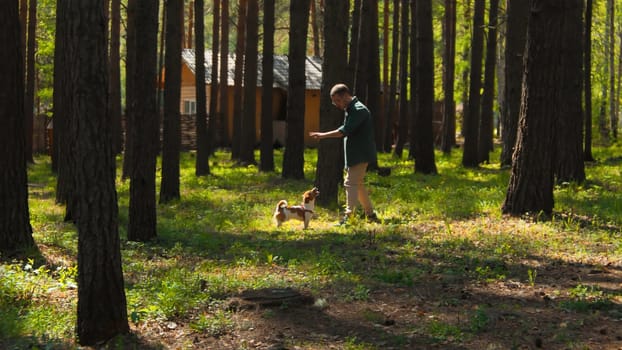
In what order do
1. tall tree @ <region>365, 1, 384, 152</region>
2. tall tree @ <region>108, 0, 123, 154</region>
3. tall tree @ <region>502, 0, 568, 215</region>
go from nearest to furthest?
tall tree @ <region>502, 0, 568, 215</region>, tall tree @ <region>108, 0, 123, 154</region>, tall tree @ <region>365, 1, 384, 152</region>

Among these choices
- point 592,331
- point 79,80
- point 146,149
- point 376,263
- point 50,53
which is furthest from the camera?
point 50,53

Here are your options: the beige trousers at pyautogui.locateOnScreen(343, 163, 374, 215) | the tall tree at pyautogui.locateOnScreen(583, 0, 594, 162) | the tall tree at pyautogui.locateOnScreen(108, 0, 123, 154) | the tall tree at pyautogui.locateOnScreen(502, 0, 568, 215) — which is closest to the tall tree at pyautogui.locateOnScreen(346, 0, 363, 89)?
→ the tall tree at pyautogui.locateOnScreen(583, 0, 594, 162)

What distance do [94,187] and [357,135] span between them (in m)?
6.24

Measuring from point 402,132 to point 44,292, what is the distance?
947 inches

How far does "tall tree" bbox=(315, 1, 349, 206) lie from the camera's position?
1370 centimetres

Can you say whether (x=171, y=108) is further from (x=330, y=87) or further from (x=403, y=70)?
(x=403, y=70)

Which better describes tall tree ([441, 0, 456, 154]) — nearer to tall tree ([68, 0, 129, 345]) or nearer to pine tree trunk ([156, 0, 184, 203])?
pine tree trunk ([156, 0, 184, 203])

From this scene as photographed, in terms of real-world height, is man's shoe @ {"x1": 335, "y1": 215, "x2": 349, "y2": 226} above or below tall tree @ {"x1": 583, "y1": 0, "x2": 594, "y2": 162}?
below

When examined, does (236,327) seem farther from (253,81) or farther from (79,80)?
(253,81)

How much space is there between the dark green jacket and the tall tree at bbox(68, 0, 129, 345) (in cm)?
588

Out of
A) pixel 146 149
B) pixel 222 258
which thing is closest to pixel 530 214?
pixel 222 258

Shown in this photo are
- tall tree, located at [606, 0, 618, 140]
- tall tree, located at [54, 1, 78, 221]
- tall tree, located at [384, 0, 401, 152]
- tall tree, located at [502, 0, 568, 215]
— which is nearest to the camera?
tall tree, located at [54, 1, 78, 221]

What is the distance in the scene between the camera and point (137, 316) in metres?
6.52

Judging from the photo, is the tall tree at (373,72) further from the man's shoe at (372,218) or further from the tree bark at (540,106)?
the tree bark at (540,106)
